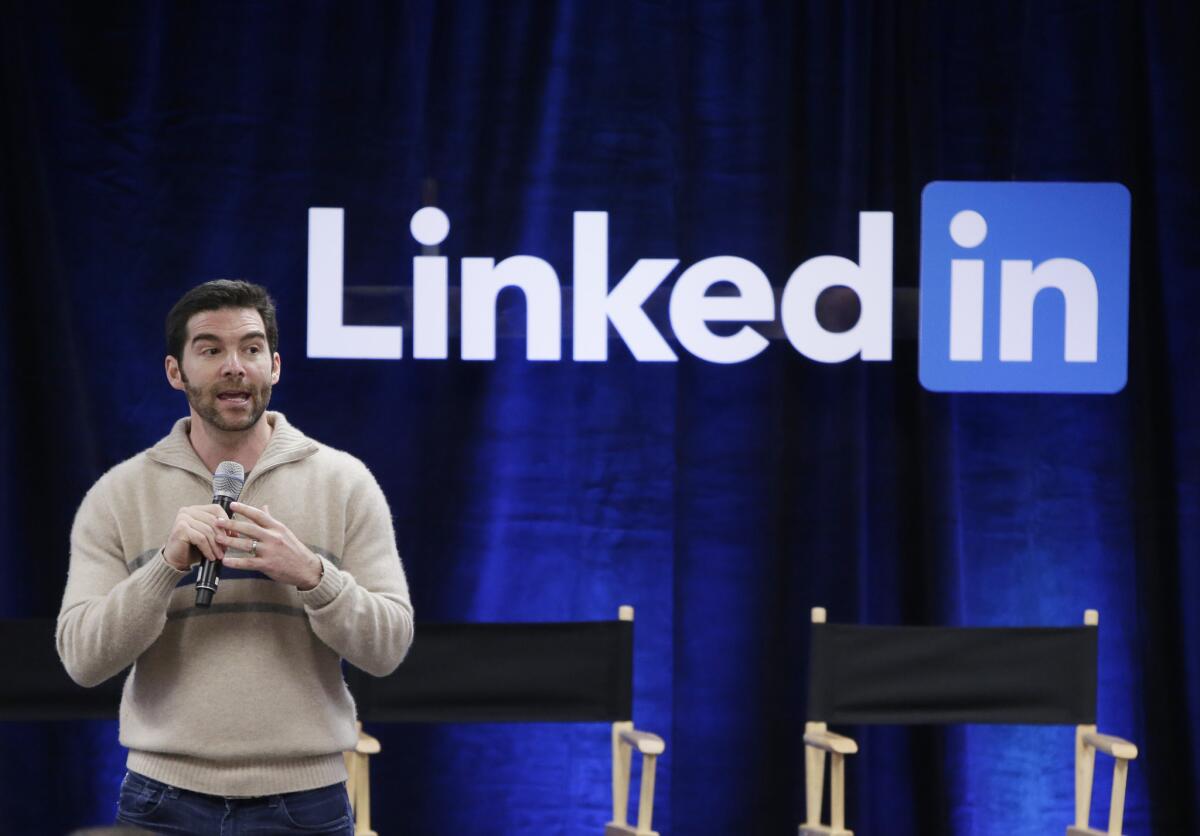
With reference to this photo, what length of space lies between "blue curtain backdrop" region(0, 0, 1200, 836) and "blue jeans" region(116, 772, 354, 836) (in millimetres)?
2269

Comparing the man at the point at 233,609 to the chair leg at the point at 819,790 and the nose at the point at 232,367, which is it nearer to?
the nose at the point at 232,367

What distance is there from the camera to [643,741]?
12.2 feet

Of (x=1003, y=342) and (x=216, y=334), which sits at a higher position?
(x=1003, y=342)

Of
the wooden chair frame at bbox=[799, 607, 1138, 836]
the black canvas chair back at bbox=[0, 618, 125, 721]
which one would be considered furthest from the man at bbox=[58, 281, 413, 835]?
the wooden chair frame at bbox=[799, 607, 1138, 836]

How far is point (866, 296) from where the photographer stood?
13.9 feet

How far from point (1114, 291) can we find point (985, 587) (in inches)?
38.7

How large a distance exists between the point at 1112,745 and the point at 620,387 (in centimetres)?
171

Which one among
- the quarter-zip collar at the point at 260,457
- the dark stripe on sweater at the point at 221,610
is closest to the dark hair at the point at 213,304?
the quarter-zip collar at the point at 260,457

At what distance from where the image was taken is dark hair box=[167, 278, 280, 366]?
1.98 metres

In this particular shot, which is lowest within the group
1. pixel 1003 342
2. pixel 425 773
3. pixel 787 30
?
pixel 425 773

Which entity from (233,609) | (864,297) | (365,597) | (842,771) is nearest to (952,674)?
(842,771)

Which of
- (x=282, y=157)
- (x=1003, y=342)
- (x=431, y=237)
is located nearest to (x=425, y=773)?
(x=431, y=237)

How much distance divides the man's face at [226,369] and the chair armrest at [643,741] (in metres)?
2.01

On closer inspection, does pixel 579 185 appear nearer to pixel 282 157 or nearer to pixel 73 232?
pixel 282 157
